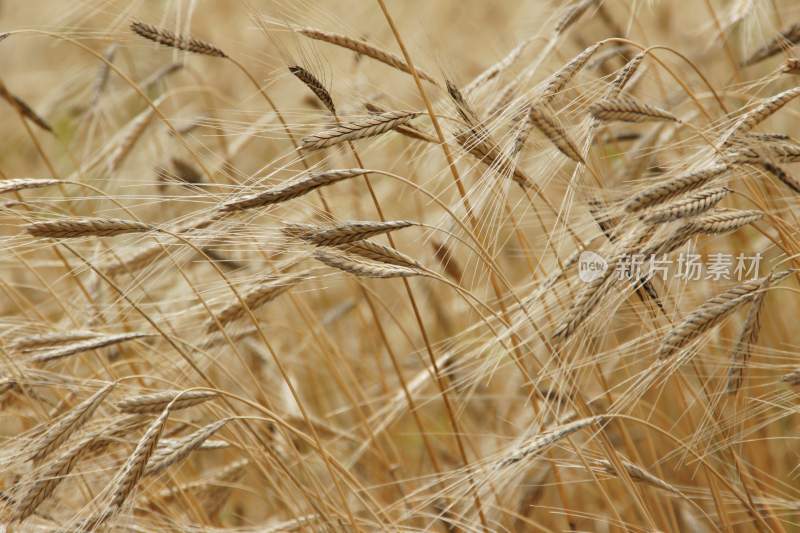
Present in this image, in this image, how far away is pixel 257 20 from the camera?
5.36 feet

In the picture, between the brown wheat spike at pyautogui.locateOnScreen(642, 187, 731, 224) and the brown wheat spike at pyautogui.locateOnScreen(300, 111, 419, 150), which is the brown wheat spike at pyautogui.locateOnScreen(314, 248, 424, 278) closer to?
the brown wheat spike at pyautogui.locateOnScreen(300, 111, 419, 150)

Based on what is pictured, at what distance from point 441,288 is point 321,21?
1.48 meters

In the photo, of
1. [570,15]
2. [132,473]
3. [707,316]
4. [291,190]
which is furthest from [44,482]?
[570,15]

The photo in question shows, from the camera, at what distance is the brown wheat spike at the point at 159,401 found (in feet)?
4.10

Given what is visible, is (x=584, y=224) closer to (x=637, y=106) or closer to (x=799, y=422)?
(x=637, y=106)

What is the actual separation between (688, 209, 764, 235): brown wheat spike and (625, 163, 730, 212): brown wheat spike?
0.19 ft

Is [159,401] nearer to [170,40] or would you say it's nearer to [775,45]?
[170,40]

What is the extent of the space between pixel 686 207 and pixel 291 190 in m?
0.58

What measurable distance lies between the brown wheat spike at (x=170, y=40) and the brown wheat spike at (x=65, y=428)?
0.72 meters

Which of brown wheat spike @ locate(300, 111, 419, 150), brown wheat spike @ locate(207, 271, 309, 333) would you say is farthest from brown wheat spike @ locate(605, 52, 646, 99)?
brown wheat spike @ locate(207, 271, 309, 333)

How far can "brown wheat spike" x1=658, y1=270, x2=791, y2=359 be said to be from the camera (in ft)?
3.98

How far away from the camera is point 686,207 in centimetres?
118

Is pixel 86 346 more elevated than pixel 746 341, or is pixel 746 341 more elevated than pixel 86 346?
pixel 86 346

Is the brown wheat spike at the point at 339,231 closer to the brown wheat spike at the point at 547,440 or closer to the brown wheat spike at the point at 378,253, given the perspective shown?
the brown wheat spike at the point at 378,253
